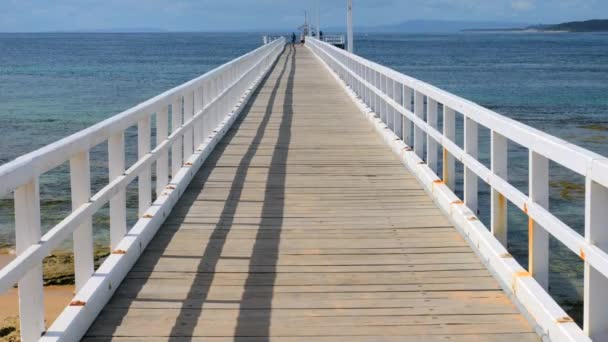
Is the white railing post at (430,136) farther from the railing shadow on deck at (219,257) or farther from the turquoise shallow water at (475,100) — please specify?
the turquoise shallow water at (475,100)

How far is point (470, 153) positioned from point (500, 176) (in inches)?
44.4

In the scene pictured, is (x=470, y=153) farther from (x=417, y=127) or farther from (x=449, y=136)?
(x=417, y=127)

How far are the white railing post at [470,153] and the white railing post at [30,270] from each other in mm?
3843

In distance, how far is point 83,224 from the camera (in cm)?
529

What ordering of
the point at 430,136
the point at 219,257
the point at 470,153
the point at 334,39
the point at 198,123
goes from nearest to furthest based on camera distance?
the point at 219,257, the point at 470,153, the point at 430,136, the point at 198,123, the point at 334,39

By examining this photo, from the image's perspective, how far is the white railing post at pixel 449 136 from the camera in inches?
327

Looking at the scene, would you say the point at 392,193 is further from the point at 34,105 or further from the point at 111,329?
the point at 34,105

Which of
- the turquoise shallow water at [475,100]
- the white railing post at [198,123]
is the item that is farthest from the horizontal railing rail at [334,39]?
the white railing post at [198,123]

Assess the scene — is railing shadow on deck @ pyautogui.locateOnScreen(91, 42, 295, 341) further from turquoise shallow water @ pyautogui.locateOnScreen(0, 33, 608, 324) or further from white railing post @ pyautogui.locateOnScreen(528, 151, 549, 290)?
turquoise shallow water @ pyautogui.locateOnScreen(0, 33, 608, 324)

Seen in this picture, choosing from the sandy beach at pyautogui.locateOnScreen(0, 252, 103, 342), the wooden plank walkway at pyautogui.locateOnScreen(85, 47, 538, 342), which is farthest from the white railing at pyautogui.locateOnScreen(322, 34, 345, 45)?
the wooden plank walkway at pyautogui.locateOnScreen(85, 47, 538, 342)

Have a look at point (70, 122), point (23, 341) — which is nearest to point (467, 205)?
point (23, 341)

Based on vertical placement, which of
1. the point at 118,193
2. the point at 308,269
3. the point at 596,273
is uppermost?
the point at 118,193

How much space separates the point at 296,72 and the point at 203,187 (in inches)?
1010

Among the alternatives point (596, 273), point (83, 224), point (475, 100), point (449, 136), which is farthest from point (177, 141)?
point (475, 100)
